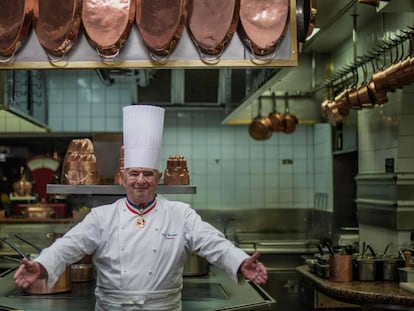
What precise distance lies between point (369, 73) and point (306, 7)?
274 centimetres

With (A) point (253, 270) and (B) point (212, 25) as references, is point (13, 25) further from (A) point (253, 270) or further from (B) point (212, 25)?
(A) point (253, 270)

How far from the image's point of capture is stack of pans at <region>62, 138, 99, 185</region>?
3.55 m

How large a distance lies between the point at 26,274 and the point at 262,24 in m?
1.37

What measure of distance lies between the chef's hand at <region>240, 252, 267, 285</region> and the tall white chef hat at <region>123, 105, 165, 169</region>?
0.65m

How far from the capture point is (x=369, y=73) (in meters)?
5.46

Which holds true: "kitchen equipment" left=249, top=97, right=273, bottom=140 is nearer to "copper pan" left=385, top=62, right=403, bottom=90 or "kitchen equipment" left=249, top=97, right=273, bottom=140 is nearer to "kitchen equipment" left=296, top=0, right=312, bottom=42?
"copper pan" left=385, top=62, right=403, bottom=90

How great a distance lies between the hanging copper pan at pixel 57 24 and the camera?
9.04ft

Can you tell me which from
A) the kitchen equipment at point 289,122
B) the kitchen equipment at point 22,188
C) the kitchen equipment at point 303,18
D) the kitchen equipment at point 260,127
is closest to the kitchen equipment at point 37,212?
the kitchen equipment at point 22,188

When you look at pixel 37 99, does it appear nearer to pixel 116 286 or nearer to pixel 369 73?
pixel 369 73

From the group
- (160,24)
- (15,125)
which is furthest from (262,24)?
(15,125)

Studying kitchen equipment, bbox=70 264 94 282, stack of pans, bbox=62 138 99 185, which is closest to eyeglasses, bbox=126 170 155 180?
stack of pans, bbox=62 138 99 185

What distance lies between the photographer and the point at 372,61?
15.7 ft

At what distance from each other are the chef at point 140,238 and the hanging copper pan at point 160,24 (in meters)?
0.27

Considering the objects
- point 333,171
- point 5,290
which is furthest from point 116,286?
point 333,171
